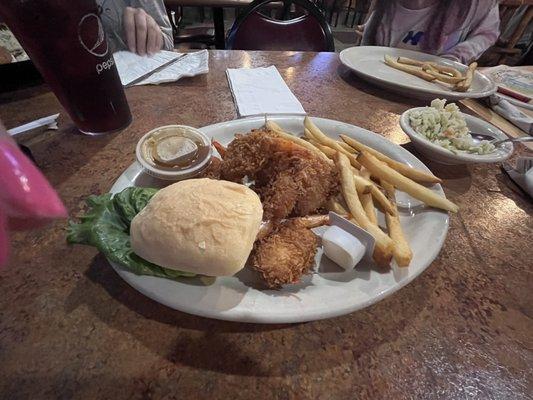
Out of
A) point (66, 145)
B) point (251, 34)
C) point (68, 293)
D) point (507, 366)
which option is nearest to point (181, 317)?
point (68, 293)

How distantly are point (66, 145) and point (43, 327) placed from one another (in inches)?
33.7

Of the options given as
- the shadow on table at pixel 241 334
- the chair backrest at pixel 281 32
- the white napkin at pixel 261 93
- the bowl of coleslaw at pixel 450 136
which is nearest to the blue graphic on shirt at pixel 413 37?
the chair backrest at pixel 281 32

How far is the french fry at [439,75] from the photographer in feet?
6.09

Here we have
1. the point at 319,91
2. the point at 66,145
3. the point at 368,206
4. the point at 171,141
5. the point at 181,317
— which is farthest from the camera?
the point at 319,91

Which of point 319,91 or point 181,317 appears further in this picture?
point 319,91

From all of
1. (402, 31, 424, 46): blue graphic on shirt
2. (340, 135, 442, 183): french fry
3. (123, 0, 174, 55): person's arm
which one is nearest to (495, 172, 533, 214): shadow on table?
(340, 135, 442, 183): french fry

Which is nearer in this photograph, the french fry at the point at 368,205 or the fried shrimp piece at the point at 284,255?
the fried shrimp piece at the point at 284,255

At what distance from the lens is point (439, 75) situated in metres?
1.94

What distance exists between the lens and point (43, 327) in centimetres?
71

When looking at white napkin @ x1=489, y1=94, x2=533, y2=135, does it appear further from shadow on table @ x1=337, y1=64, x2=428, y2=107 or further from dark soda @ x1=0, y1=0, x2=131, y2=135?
dark soda @ x1=0, y1=0, x2=131, y2=135

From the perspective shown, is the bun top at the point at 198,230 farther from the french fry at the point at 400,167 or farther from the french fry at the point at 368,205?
the french fry at the point at 400,167

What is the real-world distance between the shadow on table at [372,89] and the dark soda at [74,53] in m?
1.44

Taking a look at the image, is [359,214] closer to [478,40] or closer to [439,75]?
[439,75]

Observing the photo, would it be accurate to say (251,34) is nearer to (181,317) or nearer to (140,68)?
(140,68)
